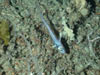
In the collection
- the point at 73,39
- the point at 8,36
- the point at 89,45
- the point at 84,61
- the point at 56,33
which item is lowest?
the point at 84,61

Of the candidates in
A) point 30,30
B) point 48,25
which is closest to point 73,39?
point 48,25

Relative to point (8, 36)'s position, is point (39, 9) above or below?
above

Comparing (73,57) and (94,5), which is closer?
(73,57)

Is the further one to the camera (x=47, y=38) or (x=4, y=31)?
(x=47, y=38)

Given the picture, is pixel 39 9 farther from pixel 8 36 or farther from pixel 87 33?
pixel 87 33

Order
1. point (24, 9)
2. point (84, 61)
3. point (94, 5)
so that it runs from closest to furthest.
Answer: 1. point (84, 61)
2. point (24, 9)
3. point (94, 5)
